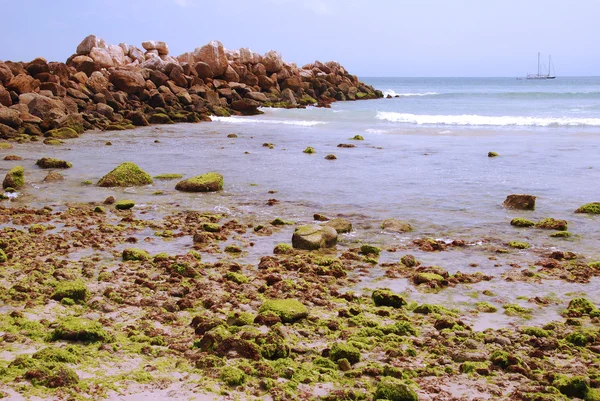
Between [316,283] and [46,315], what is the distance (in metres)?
2.59

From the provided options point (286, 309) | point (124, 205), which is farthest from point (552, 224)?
point (124, 205)

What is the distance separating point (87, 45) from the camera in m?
43.8

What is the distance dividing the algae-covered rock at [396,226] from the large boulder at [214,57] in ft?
121

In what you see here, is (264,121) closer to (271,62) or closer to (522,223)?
(271,62)

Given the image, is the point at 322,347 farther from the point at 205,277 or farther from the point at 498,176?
the point at 498,176

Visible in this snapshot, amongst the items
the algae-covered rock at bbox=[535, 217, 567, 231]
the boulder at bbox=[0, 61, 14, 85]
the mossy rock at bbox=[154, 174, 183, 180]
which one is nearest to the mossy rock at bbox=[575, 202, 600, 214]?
the algae-covered rock at bbox=[535, 217, 567, 231]

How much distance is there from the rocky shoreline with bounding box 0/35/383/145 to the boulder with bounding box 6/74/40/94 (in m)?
0.04

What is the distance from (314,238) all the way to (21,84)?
81.4 ft

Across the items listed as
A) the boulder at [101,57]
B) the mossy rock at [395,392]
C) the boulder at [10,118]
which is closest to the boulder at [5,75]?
the boulder at [10,118]

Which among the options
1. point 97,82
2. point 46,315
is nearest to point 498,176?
point 46,315

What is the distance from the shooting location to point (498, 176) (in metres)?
14.3

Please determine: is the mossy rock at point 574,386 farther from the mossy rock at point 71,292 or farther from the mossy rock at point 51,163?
the mossy rock at point 51,163

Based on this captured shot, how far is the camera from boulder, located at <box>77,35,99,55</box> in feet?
143

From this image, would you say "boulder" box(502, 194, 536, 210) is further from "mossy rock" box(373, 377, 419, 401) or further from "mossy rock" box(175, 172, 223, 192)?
"mossy rock" box(373, 377, 419, 401)
